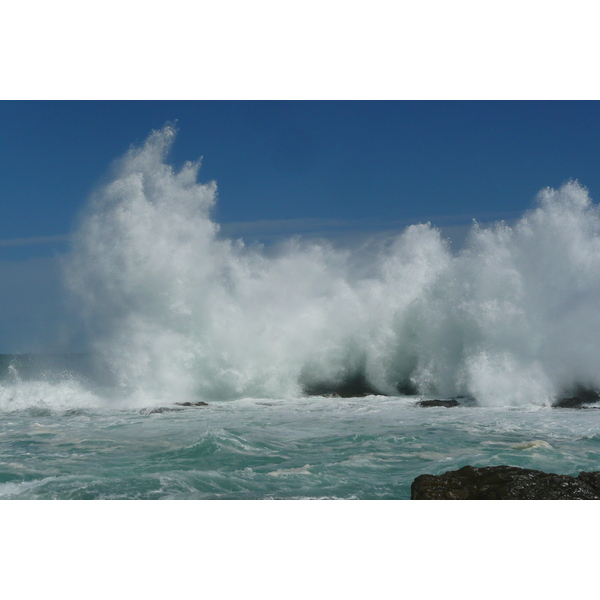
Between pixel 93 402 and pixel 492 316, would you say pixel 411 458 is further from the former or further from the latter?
pixel 93 402

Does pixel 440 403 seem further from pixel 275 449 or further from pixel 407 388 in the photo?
pixel 275 449

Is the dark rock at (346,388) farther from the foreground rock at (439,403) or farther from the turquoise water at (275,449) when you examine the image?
the foreground rock at (439,403)

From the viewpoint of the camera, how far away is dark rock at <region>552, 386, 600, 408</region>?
12383mm

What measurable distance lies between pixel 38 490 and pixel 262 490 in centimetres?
251

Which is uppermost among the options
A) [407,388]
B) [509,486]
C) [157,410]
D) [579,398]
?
[407,388]

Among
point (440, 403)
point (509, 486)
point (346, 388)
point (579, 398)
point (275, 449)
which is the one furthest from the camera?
point (346, 388)

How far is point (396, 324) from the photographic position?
17.3 meters

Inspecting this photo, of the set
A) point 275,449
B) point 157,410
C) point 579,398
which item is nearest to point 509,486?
point 275,449

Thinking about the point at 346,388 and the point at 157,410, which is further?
the point at 346,388

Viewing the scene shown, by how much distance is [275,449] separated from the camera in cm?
848

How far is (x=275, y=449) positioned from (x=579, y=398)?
7940 mm

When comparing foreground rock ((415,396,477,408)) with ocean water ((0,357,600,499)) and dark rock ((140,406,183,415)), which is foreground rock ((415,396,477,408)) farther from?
dark rock ((140,406,183,415))

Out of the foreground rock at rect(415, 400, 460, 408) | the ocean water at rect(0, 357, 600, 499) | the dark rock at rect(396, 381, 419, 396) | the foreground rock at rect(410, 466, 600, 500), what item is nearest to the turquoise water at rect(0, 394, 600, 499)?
the ocean water at rect(0, 357, 600, 499)

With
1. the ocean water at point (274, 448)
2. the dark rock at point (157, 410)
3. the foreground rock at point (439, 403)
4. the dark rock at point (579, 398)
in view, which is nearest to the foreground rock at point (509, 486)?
the ocean water at point (274, 448)
